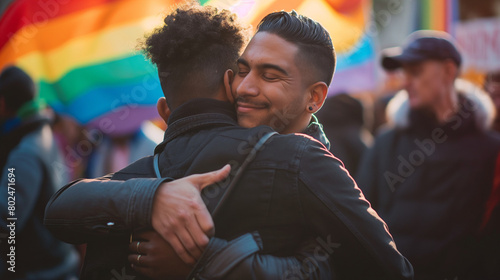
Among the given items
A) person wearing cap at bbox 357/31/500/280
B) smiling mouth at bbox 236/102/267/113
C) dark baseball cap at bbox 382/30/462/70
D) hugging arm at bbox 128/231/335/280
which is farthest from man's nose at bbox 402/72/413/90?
hugging arm at bbox 128/231/335/280

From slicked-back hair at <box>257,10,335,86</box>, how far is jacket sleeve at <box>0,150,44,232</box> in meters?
2.49

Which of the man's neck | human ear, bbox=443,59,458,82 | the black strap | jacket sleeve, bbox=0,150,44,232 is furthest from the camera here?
human ear, bbox=443,59,458,82

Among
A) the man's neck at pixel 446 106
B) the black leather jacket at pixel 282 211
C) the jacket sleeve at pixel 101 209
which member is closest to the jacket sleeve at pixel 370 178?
the man's neck at pixel 446 106

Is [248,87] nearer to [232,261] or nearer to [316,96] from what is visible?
[316,96]

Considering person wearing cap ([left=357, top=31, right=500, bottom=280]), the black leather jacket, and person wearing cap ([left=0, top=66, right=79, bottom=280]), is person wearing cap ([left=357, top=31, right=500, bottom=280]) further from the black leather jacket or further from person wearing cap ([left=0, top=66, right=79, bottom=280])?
person wearing cap ([left=0, top=66, right=79, bottom=280])

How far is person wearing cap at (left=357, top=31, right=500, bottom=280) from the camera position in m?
3.48

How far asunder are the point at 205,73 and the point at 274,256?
0.76 metres

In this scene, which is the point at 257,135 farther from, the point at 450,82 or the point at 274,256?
the point at 450,82

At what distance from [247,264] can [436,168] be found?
8.19 feet

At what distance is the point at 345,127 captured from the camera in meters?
5.17

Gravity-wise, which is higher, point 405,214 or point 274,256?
point 274,256

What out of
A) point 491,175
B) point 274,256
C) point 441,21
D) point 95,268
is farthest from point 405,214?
point 441,21

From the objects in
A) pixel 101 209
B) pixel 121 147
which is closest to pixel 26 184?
pixel 121 147

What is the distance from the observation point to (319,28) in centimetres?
221
